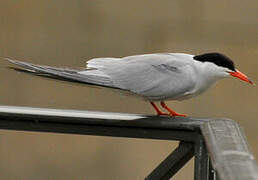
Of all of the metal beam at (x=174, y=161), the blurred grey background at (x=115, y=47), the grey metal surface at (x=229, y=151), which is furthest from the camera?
the blurred grey background at (x=115, y=47)

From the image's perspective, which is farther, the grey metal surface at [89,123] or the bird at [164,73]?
the bird at [164,73]

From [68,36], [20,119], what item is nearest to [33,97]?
[68,36]

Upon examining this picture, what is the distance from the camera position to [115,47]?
210 inches

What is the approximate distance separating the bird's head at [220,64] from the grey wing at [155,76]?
1.9 inches

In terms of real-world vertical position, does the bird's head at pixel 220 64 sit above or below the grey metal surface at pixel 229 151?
below

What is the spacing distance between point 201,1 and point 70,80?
3641 mm

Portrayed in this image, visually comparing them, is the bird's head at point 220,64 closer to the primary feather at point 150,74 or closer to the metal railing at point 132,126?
the primary feather at point 150,74

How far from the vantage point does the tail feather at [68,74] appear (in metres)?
1.69

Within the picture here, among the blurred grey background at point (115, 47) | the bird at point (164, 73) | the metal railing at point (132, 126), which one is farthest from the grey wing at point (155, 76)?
the blurred grey background at point (115, 47)

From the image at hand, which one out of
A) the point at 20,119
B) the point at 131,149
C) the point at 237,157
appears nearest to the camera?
the point at 237,157

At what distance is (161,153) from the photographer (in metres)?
5.36

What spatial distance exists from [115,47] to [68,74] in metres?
3.51

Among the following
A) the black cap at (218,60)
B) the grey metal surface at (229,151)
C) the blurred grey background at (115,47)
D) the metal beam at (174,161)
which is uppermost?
the grey metal surface at (229,151)

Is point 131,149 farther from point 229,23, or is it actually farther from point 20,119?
point 20,119
